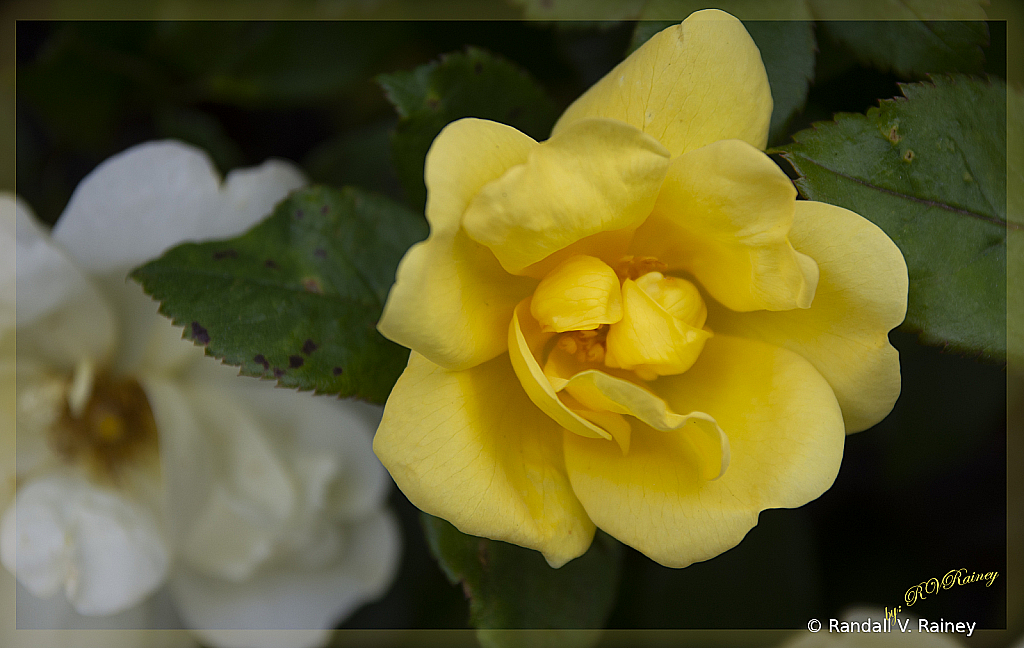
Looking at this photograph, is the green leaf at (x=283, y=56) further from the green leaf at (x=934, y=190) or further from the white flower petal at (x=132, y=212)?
the green leaf at (x=934, y=190)

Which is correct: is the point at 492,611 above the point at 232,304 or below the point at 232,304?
below

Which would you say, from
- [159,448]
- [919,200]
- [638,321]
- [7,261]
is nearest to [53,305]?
[7,261]

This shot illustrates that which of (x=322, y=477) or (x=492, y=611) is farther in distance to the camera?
(x=322, y=477)

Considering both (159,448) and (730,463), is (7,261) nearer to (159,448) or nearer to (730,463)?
(159,448)

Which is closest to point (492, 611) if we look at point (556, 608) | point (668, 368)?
point (556, 608)

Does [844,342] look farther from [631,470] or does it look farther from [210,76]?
[210,76]

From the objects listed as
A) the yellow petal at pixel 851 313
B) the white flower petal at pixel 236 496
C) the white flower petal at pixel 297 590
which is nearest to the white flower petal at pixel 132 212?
the white flower petal at pixel 236 496
